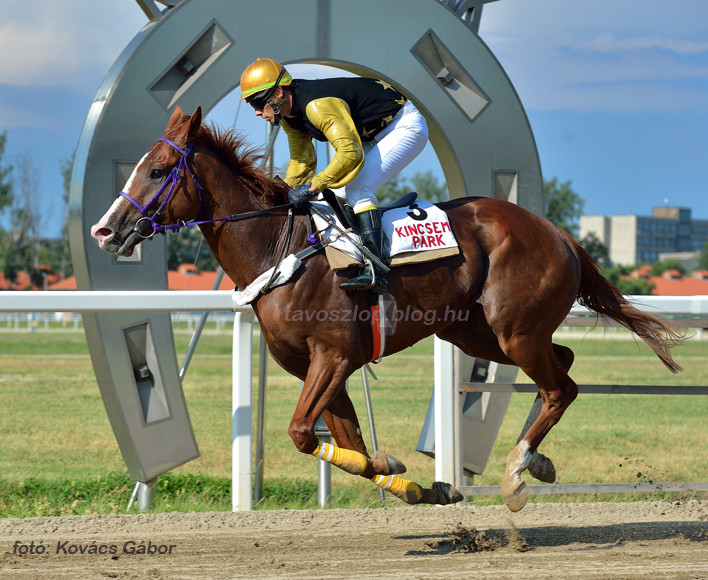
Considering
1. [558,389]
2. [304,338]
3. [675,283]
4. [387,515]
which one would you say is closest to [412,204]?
[304,338]

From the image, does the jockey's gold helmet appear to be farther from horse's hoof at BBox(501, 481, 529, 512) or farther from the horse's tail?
horse's hoof at BBox(501, 481, 529, 512)

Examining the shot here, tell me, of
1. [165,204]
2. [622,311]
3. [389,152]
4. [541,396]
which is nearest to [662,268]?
[622,311]

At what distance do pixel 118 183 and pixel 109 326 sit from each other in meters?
0.73

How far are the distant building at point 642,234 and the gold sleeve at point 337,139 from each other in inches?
3587

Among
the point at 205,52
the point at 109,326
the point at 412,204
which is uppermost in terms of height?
the point at 205,52

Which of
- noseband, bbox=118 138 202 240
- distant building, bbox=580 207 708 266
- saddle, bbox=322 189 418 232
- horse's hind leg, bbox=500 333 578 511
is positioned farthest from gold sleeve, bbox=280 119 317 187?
distant building, bbox=580 207 708 266

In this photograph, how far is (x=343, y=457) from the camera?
3.32 meters

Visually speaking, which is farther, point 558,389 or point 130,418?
point 130,418

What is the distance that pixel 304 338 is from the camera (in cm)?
336

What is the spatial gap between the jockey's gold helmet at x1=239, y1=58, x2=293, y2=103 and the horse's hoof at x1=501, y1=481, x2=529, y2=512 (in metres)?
1.92

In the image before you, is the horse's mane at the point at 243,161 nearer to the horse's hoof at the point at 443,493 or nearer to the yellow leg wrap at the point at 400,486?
the yellow leg wrap at the point at 400,486

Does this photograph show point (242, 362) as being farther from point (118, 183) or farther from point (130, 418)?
point (118, 183)

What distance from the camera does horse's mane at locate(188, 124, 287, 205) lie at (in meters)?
3.54

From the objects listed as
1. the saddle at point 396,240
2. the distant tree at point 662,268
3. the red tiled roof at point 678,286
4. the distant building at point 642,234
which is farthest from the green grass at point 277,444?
the distant building at point 642,234
